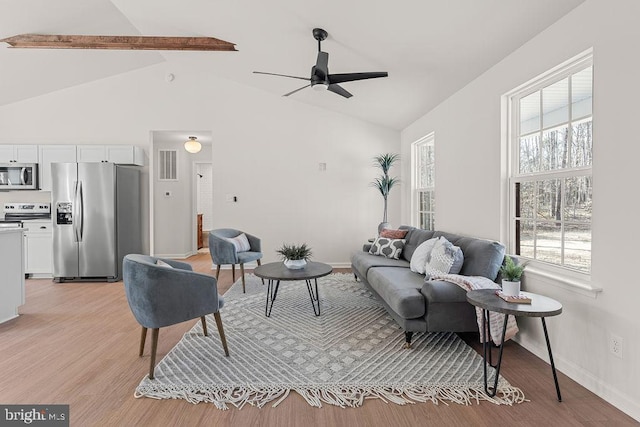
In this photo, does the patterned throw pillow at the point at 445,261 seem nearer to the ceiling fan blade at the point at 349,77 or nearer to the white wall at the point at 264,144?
the ceiling fan blade at the point at 349,77

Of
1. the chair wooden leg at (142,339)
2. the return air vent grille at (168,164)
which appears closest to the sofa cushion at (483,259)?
the chair wooden leg at (142,339)

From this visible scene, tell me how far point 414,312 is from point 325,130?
420 centimetres

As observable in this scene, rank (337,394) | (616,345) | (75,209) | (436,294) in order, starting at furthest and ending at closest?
(75,209)
(436,294)
(337,394)
(616,345)

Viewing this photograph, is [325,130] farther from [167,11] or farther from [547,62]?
[547,62]

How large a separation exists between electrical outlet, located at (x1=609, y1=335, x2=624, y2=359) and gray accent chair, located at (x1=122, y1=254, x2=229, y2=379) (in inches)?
100

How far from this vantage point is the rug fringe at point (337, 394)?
1.97m

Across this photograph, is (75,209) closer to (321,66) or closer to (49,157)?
(49,157)

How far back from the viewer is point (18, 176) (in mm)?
5340

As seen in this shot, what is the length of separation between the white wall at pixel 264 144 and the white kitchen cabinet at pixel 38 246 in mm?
1569

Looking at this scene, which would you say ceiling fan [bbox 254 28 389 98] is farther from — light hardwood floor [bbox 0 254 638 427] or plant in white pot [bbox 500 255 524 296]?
light hardwood floor [bbox 0 254 638 427]

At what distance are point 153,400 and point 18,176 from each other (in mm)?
5340

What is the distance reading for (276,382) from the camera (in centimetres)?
217

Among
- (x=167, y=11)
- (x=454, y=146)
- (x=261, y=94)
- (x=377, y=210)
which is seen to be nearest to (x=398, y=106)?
(x=454, y=146)

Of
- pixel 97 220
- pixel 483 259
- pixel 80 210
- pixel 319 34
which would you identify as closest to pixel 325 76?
pixel 319 34
